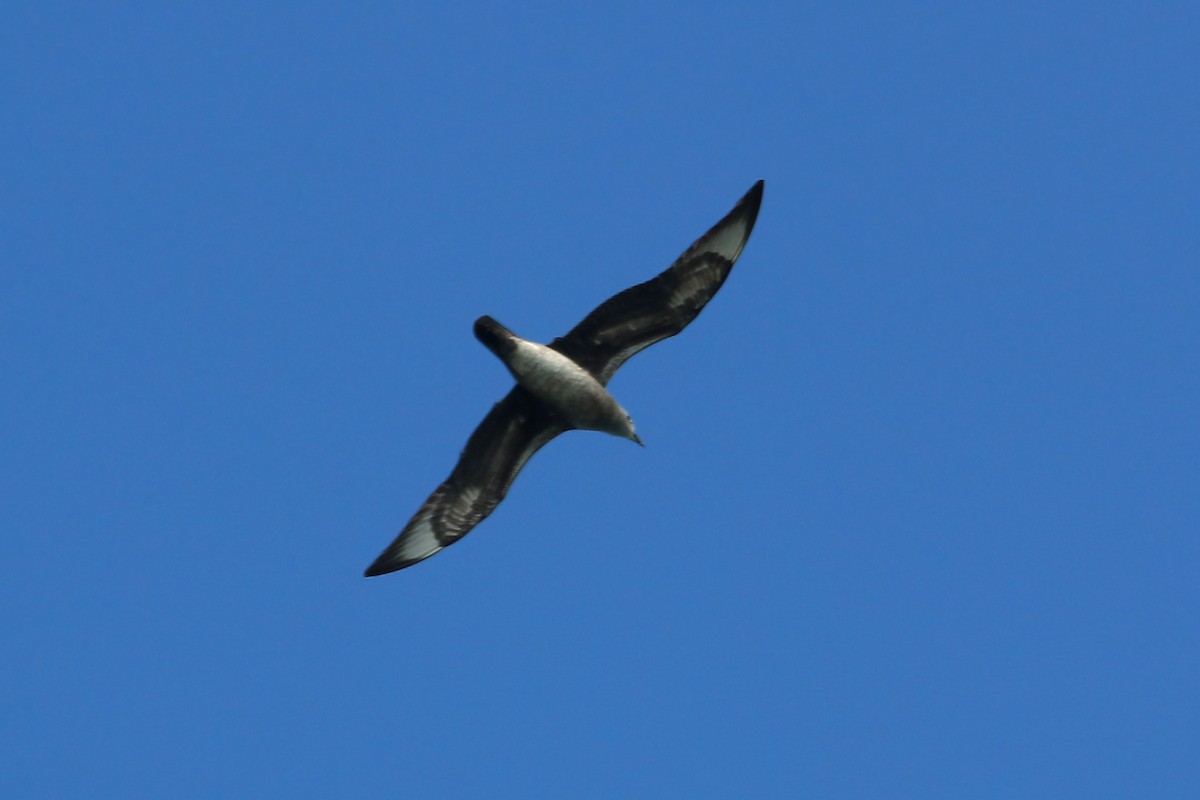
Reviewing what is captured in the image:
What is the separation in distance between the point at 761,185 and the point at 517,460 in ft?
17.0

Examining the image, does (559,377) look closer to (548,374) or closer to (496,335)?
(548,374)

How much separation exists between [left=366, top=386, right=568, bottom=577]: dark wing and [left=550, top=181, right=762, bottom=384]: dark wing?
1079 millimetres

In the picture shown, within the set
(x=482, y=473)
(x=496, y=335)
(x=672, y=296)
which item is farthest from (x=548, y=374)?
(x=672, y=296)

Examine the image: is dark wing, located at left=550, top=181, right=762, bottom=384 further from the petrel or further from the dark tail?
the dark tail

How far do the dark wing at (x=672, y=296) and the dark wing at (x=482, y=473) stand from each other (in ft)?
3.54

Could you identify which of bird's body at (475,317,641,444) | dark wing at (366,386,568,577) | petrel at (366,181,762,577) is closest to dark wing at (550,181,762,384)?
petrel at (366,181,762,577)

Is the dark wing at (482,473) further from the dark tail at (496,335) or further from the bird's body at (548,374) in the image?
the dark tail at (496,335)

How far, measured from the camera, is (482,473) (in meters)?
23.0

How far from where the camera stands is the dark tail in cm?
2230

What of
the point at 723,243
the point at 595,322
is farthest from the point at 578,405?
the point at 723,243

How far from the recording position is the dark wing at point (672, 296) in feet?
74.1

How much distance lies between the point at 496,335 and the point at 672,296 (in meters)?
2.52

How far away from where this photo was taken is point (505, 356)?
22391 millimetres

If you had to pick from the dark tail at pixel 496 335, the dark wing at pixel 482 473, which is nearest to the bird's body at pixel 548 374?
the dark tail at pixel 496 335
